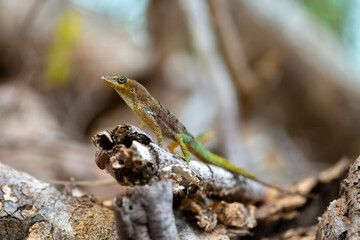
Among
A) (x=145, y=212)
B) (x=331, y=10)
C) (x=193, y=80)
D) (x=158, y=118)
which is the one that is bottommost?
(x=145, y=212)

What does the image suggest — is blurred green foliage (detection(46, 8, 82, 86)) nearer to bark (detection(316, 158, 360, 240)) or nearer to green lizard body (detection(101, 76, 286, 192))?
green lizard body (detection(101, 76, 286, 192))

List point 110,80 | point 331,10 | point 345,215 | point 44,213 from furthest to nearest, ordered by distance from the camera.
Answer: point 331,10 < point 110,80 < point 44,213 < point 345,215

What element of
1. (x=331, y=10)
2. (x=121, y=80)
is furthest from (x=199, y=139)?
(x=331, y=10)

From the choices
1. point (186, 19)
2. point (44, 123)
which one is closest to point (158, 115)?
point (186, 19)

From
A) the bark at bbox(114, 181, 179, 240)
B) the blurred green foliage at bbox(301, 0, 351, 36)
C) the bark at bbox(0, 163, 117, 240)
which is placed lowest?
the bark at bbox(114, 181, 179, 240)

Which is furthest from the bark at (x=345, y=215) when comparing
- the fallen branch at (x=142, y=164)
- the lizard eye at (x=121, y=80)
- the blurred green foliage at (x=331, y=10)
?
the blurred green foliage at (x=331, y=10)

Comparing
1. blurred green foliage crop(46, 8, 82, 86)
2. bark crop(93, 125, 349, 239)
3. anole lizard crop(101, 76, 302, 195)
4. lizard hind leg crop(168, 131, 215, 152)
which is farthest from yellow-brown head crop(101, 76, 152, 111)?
blurred green foliage crop(46, 8, 82, 86)

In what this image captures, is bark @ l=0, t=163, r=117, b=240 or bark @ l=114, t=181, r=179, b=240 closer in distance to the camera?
bark @ l=114, t=181, r=179, b=240

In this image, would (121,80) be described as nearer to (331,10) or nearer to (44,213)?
(44,213)

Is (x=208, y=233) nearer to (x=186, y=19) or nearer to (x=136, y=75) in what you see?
(x=186, y=19)
